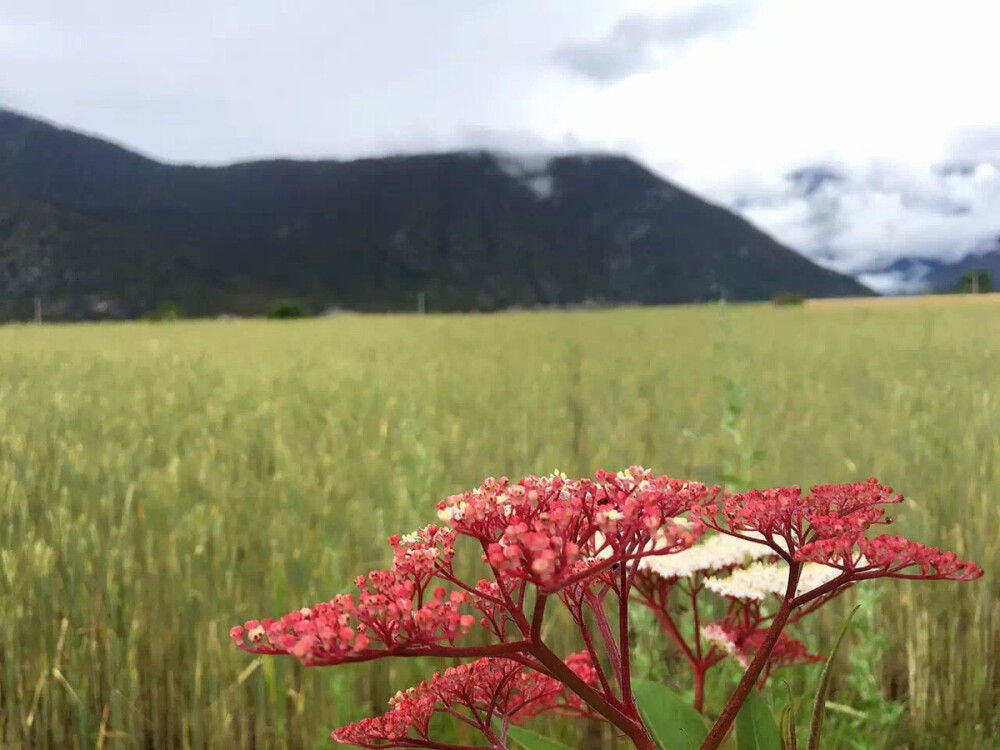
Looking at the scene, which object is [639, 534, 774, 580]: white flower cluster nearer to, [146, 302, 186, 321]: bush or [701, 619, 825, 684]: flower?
[701, 619, 825, 684]: flower

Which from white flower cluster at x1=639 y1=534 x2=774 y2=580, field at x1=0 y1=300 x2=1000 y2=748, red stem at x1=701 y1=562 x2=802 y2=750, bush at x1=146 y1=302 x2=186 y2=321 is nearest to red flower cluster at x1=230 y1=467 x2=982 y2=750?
red stem at x1=701 y1=562 x2=802 y2=750

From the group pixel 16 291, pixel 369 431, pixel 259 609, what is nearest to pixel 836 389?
pixel 369 431

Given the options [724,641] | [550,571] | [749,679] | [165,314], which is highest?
[165,314]

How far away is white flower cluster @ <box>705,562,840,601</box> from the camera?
87 centimetres

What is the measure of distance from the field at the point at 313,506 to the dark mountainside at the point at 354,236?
10837cm

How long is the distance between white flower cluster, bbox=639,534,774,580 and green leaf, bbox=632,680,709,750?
0.98 feet

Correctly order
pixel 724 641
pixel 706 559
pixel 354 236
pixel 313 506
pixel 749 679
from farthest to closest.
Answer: pixel 354 236 → pixel 313 506 → pixel 706 559 → pixel 724 641 → pixel 749 679

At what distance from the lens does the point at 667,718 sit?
22.7 inches

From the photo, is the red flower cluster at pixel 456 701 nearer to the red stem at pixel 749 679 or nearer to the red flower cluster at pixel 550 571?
the red flower cluster at pixel 550 571

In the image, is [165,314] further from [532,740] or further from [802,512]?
[802,512]

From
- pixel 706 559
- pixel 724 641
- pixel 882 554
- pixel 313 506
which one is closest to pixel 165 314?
pixel 313 506

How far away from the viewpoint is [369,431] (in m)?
3.56

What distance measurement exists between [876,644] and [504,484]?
110 centimetres

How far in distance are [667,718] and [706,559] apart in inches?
17.7
